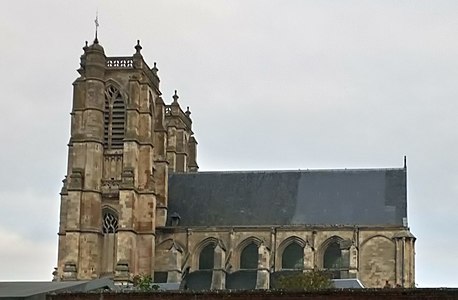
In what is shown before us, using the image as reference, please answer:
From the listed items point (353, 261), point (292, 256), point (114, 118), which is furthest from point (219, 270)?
point (114, 118)

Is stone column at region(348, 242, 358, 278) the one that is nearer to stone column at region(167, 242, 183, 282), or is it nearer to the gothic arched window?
stone column at region(167, 242, 183, 282)

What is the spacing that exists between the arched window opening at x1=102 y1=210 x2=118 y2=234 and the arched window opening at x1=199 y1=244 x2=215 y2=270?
Result: 219 inches

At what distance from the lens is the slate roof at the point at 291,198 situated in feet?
183

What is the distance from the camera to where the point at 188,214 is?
58375 millimetres

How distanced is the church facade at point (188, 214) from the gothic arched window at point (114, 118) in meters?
0.06

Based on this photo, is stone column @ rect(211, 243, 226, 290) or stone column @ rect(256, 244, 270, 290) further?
stone column @ rect(211, 243, 226, 290)

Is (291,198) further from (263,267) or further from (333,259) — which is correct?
(263,267)

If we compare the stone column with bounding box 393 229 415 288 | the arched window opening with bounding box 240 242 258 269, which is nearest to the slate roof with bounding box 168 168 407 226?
the stone column with bounding box 393 229 415 288

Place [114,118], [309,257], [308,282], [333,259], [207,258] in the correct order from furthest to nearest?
[207,258], [114,118], [333,259], [309,257], [308,282]

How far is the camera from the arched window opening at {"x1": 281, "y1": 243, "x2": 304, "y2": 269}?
55812mm

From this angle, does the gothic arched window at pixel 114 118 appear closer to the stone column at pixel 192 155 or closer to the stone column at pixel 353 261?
the stone column at pixel 192 155

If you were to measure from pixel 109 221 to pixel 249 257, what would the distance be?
843 cm

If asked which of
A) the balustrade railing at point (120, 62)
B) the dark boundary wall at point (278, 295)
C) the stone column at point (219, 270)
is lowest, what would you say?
the dark boundary wall at point (278, 295)

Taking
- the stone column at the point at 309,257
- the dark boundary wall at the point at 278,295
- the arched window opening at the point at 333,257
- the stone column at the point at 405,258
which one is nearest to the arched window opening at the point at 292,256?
the stone column at the point at 309,257
